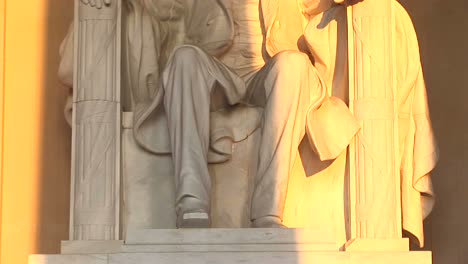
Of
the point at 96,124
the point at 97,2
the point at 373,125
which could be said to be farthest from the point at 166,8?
the point at 373,125

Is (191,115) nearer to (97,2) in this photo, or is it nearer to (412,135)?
(97,2)

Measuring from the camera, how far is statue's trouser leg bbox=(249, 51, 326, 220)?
6582mm

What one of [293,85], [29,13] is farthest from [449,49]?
[29,13]

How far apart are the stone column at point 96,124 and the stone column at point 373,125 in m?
1.03

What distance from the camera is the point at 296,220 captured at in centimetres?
684

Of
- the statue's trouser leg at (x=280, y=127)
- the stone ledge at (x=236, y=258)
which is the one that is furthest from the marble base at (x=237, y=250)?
the statue's trouser leg at (x=280, y=127)

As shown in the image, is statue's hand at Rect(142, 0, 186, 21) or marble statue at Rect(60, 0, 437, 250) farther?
statue's hand at Rect(142, 0, 186, 21)

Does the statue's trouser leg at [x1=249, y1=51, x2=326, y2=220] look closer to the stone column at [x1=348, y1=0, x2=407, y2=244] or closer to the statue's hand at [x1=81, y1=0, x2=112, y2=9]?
the stone column at [x1=348, y1=0, x2=407, y2=244]

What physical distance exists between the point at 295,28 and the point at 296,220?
93 cm

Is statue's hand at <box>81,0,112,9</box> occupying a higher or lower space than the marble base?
higher

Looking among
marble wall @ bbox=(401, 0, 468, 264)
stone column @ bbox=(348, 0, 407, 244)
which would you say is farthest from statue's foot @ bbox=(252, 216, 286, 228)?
marble wall @ bbox=(401, 0, 468, 264)

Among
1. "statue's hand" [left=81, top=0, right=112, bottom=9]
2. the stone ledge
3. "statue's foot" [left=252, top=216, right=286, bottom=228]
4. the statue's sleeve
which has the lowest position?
the stone ledge

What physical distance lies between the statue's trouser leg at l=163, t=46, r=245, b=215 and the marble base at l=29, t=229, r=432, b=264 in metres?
0.21

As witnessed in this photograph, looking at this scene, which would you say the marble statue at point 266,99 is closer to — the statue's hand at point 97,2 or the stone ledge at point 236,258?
the statue's hand at point 97,2
